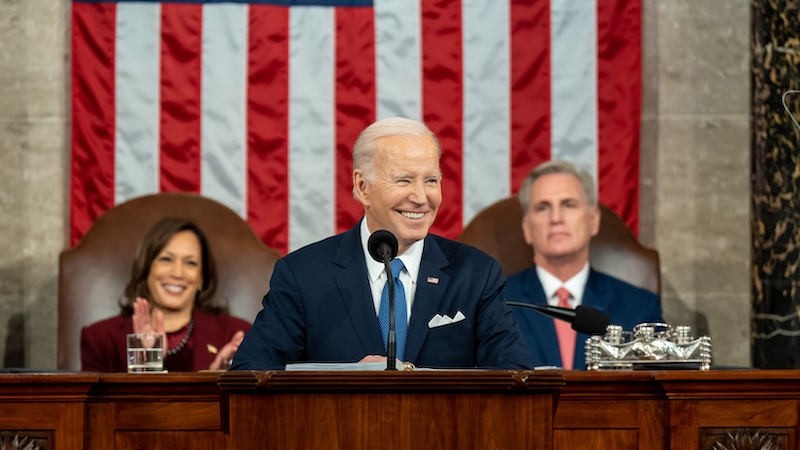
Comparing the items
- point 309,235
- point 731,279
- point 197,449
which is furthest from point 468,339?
point 731,279

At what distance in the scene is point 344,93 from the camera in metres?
6.46

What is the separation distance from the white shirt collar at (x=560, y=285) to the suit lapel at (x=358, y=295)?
191cm

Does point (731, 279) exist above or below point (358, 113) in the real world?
below

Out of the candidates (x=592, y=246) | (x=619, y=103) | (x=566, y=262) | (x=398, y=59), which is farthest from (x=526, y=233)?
(x=398, y=59)

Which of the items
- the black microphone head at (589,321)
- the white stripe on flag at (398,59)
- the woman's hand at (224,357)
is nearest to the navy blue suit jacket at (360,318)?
the black microphone head at (589,321)

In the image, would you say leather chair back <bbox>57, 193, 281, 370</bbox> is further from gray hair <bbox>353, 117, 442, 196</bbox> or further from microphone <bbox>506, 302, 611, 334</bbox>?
microphone <bbox>506, 302, 611, 334</bbox>

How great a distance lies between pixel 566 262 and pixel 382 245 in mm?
2468

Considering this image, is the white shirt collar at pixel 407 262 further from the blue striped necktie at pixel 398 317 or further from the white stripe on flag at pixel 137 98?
the white stripe on flag at pixel 137 98

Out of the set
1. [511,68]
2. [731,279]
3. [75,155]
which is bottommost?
[731,279]

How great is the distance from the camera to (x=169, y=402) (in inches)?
147

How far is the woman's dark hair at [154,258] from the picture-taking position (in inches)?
215

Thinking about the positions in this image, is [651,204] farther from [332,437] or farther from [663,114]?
[332,437]

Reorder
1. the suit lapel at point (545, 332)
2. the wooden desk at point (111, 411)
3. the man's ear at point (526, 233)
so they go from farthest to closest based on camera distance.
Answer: the man's ear at point (526, 233), the suit lapel at point (545, 332), the wooden desk at point (111, 411)

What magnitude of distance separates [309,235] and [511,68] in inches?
51.7
